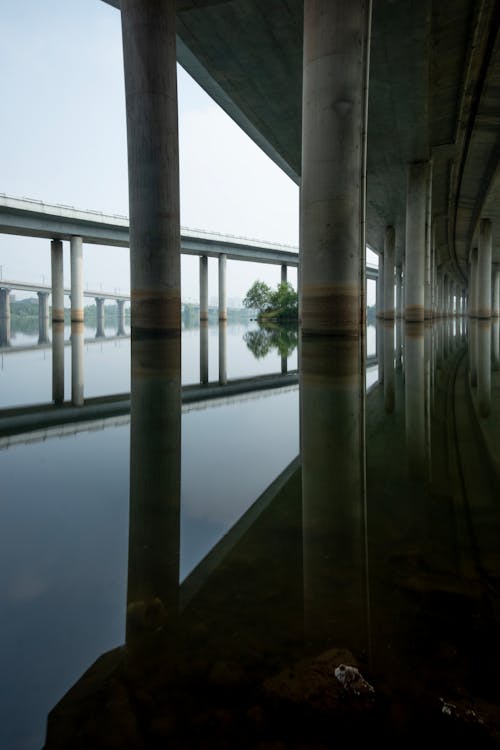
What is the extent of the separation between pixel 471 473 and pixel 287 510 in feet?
5.17

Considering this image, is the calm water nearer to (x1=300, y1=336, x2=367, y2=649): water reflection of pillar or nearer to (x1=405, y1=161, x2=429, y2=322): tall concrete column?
(x1=300, y1=336, x2=367, y2=649): water reflection of pillar

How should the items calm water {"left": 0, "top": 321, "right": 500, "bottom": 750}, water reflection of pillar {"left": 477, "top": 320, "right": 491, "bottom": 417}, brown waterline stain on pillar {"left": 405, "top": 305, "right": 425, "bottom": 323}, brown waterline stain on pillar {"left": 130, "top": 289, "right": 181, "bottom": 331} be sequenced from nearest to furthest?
1. calm water {"left": 0, "top": 321, "right": 500, "bottom": 750}
2. water reflection of pillar {"left": 477, "top": 320, "right": 491, "bottom": 417}
3. brown waterline stain on pillar {"left": 130, "top": 289, "right": 181, "bottom": 331}
4. brown waterline stain on pillar {"left": 405, "top": 305, "right": 425, "bottom": 323}

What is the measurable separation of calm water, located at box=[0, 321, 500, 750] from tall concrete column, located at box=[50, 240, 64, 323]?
124ft

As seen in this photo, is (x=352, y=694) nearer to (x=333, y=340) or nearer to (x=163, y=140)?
(x=333, y=340)

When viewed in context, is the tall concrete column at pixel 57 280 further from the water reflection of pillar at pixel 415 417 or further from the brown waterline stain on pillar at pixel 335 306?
the water reflection of pillar at pixel 415 417

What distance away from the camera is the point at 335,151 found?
437 inches

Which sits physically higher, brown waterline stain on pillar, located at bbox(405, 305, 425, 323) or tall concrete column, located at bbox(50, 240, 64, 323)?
tall concrete column, located at bbox(50, 240, 64, 323)

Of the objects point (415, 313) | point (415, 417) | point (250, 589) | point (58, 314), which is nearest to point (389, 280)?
point (415, 313)

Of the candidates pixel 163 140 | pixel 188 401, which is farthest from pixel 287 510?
pixel 163 140

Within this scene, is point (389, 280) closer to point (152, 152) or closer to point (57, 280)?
point (57, 280)

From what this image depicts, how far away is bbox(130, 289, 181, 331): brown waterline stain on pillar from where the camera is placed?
14836 millimetres

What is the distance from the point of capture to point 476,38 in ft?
53.9

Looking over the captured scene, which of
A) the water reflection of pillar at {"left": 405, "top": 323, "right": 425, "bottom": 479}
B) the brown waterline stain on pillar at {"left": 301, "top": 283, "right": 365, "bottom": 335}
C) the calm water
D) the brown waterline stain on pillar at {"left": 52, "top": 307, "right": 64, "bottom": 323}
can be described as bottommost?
the calm water

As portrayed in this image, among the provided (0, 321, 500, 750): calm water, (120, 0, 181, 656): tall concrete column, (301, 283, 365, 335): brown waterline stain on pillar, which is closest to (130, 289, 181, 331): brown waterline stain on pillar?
(120, 0, 181, 656): tall concrete column
